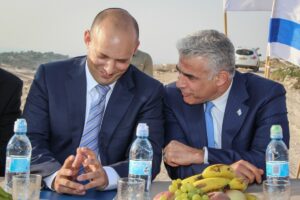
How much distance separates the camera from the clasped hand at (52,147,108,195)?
3.00 metres

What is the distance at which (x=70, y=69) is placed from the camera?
370 centimetres

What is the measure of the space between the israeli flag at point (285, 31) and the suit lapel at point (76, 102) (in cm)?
361

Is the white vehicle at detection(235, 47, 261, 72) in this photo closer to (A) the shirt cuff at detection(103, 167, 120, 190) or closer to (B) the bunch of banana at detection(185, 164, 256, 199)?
(A) the shirt cuff at detection(103, 167, 120, 190)

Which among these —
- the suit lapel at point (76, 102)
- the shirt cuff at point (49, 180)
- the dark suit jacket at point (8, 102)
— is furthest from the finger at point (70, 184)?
the dark suit jacket at point (8, 102)

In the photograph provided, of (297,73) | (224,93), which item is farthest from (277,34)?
(297,73)

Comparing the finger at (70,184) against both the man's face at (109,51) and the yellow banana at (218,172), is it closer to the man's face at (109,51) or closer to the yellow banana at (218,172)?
the yellow banana at (218,172)

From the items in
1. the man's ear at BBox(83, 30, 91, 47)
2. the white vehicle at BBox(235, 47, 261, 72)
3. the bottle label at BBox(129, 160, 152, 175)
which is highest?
the man's ear at BBox(83, 30, 91, 47)

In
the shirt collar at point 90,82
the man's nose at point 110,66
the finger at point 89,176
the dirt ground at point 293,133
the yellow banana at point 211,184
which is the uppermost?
the man's nose at point 110,66

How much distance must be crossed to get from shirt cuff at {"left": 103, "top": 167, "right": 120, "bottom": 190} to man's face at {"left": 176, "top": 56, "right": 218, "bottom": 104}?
818 mm

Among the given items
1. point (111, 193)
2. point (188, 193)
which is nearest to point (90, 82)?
point (111, 193)

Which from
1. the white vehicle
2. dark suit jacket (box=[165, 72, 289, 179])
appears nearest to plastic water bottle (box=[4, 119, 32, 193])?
dark suit jacket (box=[165, 72, 289, 179])

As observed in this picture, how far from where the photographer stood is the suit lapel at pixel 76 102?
356cm

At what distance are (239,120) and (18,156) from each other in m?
1.48

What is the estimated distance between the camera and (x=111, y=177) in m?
3.13
